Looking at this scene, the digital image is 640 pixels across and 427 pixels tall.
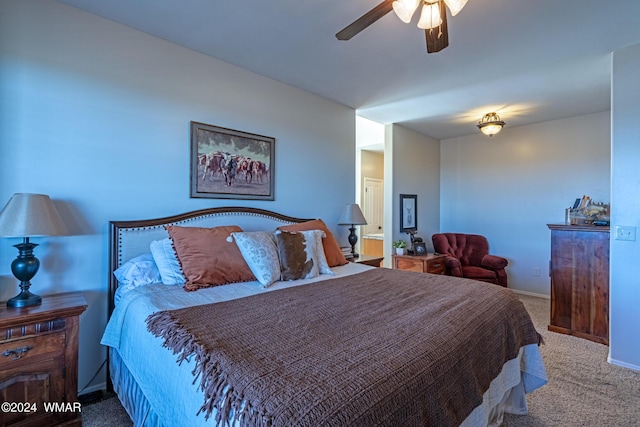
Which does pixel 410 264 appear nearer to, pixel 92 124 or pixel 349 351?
pixel 349 351

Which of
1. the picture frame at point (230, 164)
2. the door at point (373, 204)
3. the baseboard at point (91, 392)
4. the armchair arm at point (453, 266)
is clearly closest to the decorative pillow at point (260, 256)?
the picture frame at point (230, 164)

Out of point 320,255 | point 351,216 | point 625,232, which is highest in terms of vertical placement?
point 351,216

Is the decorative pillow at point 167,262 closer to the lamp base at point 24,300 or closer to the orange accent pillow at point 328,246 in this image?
the lamp base at point 24,300

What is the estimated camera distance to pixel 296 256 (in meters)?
2.28

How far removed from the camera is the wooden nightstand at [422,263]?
4094 mm

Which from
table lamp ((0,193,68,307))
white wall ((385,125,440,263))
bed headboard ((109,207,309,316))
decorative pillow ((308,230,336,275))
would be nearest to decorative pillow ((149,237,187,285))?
bed headboard ((109,207,309,316))

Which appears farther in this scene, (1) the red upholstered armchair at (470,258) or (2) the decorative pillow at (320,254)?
(1) the red upholstered armchair at (470,258)

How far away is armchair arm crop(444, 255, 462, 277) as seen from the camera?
14.2 feet

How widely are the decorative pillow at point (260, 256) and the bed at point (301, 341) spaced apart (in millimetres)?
10

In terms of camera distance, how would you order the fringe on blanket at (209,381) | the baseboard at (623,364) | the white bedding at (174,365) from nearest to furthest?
the fringe on blanket at (209,381)
the white bedding at (174,365)
the baseboard at (623,364)

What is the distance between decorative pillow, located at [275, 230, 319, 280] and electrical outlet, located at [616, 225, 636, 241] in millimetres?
2507

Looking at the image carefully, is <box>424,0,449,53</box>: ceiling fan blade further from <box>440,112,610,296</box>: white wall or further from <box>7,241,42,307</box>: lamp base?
<box>440,112,610,296</box>: white wall

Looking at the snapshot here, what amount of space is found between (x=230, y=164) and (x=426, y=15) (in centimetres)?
192

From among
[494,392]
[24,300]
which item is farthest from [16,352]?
[494,392]
